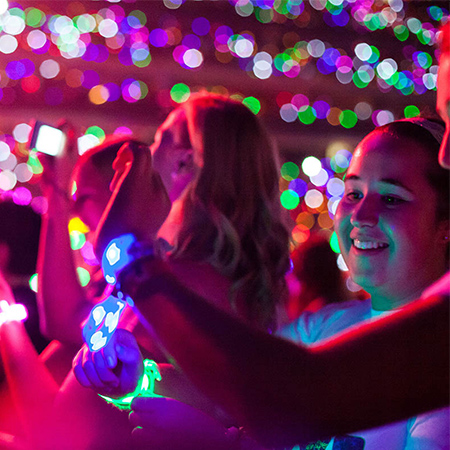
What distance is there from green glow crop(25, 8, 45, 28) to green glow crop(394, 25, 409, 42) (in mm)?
2696

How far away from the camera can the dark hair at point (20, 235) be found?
2494mm

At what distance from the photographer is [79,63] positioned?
423cm

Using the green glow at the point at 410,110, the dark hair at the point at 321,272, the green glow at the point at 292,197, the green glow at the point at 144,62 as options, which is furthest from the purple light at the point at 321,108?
the dark hair at the point at 321,272

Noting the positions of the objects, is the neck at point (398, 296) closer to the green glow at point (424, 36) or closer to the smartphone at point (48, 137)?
the smartphone at point (48, 137)

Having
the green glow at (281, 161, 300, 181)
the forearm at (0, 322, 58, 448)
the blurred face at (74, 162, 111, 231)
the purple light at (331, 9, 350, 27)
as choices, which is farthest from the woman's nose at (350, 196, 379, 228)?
the green glow at (281, 161, 300, 181)

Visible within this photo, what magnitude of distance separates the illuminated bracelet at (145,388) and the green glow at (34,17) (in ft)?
11.5

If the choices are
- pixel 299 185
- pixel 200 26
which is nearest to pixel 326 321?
pixel 200 26

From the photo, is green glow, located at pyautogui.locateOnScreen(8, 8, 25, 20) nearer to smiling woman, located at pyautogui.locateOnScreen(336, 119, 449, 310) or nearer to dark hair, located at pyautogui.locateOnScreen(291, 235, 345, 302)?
dark hair, located at pyautogui.locateOnScreen(291, 235, 345, 302)

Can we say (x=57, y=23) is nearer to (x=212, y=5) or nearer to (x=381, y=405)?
(x=212, y=5)

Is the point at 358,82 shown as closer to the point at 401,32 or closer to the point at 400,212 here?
the point at 401,32

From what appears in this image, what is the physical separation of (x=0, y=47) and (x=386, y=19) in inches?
117

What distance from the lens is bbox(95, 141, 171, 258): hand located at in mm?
777

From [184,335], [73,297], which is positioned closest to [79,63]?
[73,297]

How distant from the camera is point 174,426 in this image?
38.6 inches
